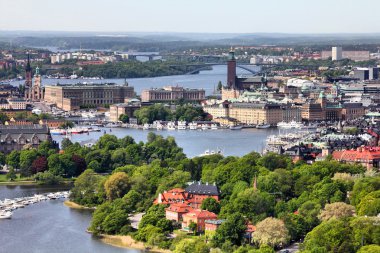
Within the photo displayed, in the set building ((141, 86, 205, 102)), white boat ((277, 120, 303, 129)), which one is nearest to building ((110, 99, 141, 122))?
building ((141, 86, 205, 102))

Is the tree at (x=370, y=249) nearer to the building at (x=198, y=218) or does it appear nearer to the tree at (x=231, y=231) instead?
the tree at (x=231, y=231)

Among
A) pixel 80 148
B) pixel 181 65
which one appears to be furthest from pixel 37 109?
pixel 181 65

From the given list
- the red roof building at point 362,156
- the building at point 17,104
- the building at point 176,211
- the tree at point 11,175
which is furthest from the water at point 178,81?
the building at point 176,211

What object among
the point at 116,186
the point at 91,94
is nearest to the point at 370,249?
the point at 116,186

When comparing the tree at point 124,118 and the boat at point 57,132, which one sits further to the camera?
the tree at point 124,118

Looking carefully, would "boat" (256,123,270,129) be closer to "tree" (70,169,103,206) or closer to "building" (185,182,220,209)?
"tree" (70,169,103,206)

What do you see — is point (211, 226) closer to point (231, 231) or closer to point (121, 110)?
point (231, 231)
